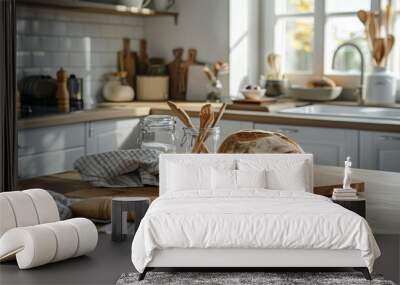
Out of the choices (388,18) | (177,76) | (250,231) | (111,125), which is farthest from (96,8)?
(250,231)

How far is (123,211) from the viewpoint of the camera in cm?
280

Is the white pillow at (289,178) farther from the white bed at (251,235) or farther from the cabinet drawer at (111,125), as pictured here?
the cabinet drawer at (111,125)

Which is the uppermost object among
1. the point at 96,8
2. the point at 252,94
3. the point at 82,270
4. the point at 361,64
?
the point at 96,8

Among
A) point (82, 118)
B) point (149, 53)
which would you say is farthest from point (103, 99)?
point (82, 118)

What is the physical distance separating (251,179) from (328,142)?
2344 millimetres

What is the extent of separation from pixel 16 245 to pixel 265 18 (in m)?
4.31

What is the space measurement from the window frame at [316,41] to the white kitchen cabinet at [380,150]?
1353 mm

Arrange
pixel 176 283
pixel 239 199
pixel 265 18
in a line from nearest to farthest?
pixel 176 283 < pixel 239 199 < pixel 265 18

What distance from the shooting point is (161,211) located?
2436mm

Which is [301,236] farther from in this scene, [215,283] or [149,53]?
[149,53]

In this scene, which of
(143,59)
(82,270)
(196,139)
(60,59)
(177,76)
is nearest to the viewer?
(82,270)

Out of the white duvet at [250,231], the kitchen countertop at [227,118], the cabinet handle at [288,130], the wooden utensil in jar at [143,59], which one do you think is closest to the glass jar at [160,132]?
the white duvet at [250,231]

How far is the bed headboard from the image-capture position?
9.45ft

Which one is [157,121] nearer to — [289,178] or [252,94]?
[289,178]
